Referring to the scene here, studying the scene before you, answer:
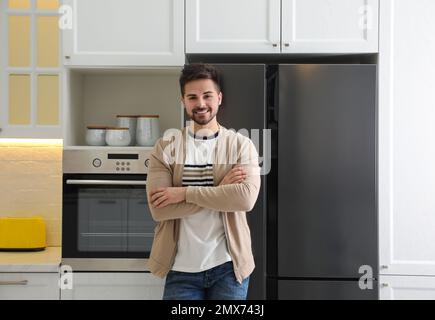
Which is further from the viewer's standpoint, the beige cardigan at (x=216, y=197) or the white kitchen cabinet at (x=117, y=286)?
the white kitchen cabinet at (x=117, y=286)

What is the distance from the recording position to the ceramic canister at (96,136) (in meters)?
→ 2.38

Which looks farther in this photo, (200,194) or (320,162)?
(320,162)

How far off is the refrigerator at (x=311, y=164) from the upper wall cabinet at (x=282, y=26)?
0.15 m

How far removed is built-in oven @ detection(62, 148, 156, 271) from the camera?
2.27m

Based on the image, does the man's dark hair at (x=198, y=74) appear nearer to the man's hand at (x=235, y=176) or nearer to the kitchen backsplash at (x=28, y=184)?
the man's hand at (x=235, y=176)

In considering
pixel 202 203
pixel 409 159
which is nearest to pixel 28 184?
pixel 202 203

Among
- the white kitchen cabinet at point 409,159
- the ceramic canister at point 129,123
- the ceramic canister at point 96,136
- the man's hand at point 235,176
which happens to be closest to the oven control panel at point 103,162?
the ceramic canister at point 96,136

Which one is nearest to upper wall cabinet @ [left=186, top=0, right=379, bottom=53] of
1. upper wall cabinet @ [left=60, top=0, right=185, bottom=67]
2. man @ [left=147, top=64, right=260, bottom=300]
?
upper wall cabinet @ [left=60, top=0, right=185, bottom=67]

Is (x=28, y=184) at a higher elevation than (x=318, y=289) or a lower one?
higher

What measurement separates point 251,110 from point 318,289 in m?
0.80

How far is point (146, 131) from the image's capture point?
7.98 ft

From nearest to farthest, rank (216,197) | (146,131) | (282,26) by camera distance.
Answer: (216,197)
(282,26)
(146,131)

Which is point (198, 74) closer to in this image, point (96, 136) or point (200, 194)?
point (200, 194)
